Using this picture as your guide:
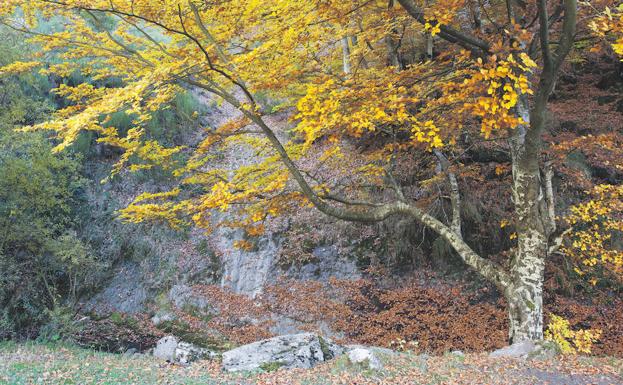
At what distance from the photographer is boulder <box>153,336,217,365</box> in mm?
7543

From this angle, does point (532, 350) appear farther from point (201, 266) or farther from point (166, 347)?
point (201, 266)

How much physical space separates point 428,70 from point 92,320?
9.84m

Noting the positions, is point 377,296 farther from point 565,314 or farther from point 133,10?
point 133,10

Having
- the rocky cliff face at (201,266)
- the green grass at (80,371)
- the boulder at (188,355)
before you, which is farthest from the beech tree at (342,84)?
the rocky cliff face at (201,266)

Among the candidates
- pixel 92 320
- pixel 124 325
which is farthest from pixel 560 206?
pixel 92 320

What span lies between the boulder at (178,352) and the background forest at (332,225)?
17.4 inches

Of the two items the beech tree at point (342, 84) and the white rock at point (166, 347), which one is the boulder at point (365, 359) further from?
the white rock at point (166, 347)

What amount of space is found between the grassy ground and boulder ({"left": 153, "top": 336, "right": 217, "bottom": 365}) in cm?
114

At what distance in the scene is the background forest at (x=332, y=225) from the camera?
6.68 metres

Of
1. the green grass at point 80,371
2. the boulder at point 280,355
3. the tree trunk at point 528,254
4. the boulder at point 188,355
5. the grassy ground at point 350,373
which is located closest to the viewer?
the grassy ground at point 350,373

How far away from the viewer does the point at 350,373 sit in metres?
5.13

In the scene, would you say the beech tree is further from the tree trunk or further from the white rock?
the white rock

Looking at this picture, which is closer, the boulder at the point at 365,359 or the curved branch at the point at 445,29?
the curved branch at the point at 445,29

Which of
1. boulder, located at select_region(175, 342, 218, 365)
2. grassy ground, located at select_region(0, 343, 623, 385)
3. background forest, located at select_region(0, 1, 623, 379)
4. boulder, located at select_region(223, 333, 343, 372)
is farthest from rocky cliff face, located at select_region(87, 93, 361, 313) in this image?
grassy ground, located at select_region(0, 343, 623, 385)
